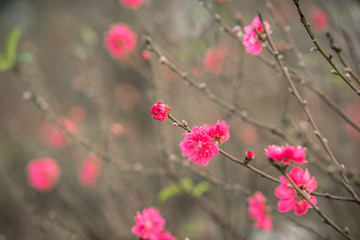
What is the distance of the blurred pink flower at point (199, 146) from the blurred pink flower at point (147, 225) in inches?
15.2

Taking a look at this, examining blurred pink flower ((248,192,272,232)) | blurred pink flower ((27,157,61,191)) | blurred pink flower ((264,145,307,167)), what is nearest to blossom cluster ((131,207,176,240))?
blurred pink flower ((264,145,307,167))

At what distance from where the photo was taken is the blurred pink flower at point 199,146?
0.91 m

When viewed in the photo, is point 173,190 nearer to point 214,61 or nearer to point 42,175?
point 214,61

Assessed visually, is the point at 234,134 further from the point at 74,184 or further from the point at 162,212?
the point at 74,184

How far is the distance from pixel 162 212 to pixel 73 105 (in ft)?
13.7

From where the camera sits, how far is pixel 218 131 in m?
0.98

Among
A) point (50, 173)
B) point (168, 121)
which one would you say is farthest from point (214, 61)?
point (50, 173)

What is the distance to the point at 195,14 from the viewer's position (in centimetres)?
244

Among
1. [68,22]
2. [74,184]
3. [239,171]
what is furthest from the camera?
[68,22]

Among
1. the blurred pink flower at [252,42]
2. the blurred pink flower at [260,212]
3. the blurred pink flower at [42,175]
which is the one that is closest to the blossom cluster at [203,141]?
the blurred pink flower at [252,42]

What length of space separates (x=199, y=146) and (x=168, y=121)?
185 centimetres

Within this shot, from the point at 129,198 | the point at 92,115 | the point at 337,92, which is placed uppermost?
the point at 92,115

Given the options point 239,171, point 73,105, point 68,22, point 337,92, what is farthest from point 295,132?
point 68,22

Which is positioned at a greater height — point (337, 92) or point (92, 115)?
point (92, 115)
